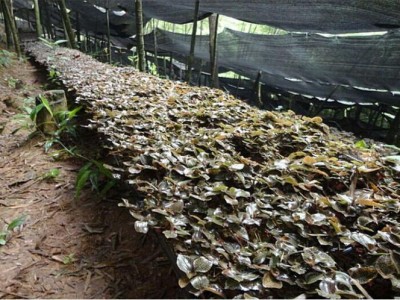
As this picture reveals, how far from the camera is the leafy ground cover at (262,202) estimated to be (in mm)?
910

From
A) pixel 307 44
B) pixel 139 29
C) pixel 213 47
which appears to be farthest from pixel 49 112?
pixel 307 44

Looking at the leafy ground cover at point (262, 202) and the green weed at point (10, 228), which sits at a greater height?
the leafy ground cover at point (262, 202)

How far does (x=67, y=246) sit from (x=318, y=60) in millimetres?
6583

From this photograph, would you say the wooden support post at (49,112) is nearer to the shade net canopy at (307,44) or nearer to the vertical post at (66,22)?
the shade net canopy at (307,44)

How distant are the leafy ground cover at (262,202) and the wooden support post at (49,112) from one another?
108 cm

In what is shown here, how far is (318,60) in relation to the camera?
682 centimetres

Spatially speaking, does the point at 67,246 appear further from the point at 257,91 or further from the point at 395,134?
the point at 257,91

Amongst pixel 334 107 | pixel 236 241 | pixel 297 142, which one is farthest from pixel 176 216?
pixel 334 107

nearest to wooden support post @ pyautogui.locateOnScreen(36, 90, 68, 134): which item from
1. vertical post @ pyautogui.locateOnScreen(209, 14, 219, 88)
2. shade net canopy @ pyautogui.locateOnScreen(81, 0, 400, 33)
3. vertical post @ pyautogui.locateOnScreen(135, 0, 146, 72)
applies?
vertical post @ pyautogui.locateOnScreen(135, 0, 146, 72)

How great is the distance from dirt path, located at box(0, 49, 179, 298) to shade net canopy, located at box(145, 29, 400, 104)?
18.0 feet

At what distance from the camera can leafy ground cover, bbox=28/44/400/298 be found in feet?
2.99

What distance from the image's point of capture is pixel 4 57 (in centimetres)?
689

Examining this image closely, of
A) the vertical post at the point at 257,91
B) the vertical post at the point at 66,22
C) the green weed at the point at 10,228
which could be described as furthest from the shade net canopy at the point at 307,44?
the green weed at the point at 10,228

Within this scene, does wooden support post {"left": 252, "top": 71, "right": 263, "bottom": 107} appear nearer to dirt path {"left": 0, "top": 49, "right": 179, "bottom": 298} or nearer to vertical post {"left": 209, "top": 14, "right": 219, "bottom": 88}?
vertical post {"left": 209, "top": 14, "right": 219, "bottom": 88}
